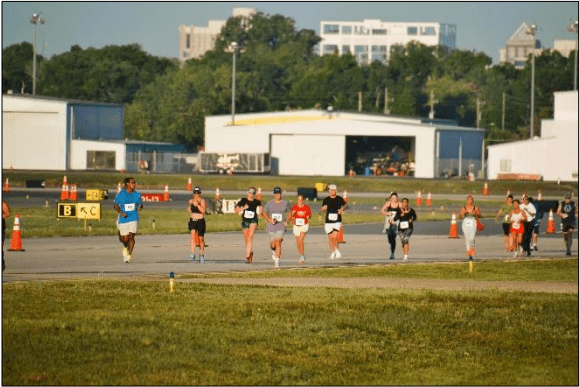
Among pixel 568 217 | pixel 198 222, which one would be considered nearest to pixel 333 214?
pixel 198 222

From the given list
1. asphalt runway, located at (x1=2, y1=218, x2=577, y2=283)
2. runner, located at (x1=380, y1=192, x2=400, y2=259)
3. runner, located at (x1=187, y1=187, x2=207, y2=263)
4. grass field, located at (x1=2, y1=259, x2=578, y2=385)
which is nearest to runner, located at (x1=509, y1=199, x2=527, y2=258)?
asphalt runway, located at (x1=2, y1=218, x2=577, y2=283)

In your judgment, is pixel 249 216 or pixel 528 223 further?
pixel 528 223

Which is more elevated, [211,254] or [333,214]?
[333,214]

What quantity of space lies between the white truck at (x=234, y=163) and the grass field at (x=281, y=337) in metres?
82.4

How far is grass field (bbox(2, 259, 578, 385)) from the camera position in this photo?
15961mm

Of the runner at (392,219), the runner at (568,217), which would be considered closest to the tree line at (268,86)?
the runner at (568,217)

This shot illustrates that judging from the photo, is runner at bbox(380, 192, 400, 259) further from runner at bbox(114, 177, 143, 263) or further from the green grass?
the green grass

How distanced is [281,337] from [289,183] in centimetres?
7185

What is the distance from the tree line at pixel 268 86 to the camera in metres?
133

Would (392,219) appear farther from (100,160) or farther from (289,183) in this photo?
(100,160)

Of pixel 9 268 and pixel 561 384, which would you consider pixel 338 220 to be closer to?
pixel 9 268

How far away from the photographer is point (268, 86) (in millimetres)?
166625

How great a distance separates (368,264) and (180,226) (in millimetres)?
17789

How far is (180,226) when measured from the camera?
4897 centimetres
